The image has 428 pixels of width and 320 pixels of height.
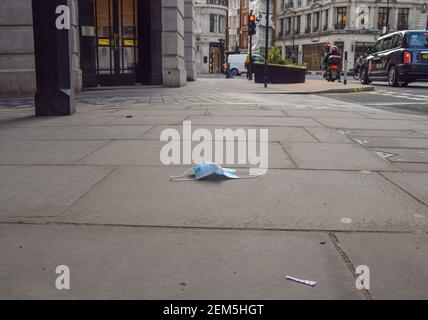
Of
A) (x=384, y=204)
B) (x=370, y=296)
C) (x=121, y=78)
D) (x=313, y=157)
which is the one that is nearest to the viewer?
(x=370, y=296)

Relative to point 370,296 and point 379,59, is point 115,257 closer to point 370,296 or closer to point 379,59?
point 370,296

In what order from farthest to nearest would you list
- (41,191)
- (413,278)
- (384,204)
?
1. (41,191)
2. (384,204)
3. (413,278)

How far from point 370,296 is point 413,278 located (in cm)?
27

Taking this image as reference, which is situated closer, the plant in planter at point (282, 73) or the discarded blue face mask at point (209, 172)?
the discarded blue face mask at point (209, 172)

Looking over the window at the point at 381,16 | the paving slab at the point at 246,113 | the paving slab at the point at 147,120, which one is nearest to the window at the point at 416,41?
the paving slab at the point at 246,113

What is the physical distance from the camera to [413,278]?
74.2 inches

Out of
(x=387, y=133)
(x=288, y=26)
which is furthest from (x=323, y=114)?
(x=288, y=26)

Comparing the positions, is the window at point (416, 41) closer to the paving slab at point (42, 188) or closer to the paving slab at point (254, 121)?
the paving slab at point (254, 121)

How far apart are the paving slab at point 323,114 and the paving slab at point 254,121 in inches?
24.2

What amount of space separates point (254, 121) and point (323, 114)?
1710mm

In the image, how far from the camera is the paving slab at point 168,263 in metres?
1.75

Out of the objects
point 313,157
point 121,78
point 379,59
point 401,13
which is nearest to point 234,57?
point 401,13

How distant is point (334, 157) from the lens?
4320mm

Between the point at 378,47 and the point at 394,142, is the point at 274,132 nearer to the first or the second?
the point at 394,142
